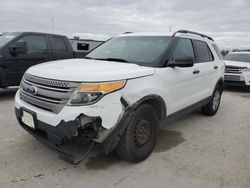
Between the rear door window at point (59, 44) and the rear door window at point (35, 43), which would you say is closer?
the rear door window at point (35, 43)

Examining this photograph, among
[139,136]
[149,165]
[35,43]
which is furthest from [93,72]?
[35,43]

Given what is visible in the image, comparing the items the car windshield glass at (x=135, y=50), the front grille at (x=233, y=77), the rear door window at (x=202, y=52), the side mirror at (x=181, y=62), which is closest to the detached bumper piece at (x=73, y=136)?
the car windshield glass at (x=135, y=50)

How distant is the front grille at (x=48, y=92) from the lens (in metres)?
2.85

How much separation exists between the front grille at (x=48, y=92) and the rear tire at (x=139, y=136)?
0.85 m

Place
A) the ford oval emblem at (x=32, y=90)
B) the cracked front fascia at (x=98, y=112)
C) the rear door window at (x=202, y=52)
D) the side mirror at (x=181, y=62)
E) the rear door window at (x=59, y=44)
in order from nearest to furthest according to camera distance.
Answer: the cracked front fascia at (x=98, y=112) < the ford oval emblem at (x=32, y=90) < the side mirror at (x=181, y=62) < the rear door window at (x=202, y=52) < the rear door window at (x=59, y=44)

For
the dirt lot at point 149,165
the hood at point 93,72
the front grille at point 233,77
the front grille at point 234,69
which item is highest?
the hood at point 93,72

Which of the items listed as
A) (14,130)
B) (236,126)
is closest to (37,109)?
(14,130)

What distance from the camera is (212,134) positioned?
190 inches

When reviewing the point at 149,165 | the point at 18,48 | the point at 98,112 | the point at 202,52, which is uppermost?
the point at 202,52

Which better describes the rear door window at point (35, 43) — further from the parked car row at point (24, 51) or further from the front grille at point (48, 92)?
the front grille at point (48, 92)

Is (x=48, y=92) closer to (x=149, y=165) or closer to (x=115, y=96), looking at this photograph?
(x=115, y=96)

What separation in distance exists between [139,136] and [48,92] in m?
1.30

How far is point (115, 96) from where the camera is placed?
9.66 ft

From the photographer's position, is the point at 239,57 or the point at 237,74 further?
the point at 239,57
